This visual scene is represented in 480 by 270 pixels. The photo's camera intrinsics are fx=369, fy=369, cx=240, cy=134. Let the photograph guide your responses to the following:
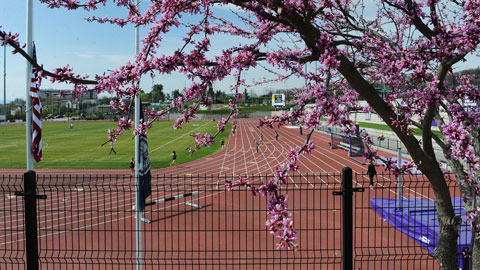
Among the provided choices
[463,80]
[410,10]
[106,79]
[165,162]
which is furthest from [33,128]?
[165,162]

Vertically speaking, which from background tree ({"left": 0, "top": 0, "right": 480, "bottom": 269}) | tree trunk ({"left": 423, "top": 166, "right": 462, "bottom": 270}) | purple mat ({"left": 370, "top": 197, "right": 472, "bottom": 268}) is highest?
background tree ({"left": 0, "top": 0, "right": 480, "bottom": 269})

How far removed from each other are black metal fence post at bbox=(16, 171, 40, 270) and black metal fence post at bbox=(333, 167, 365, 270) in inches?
122

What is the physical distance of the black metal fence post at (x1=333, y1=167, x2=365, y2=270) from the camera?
363 cm

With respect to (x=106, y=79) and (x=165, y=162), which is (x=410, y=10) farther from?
(x=165, y=162)

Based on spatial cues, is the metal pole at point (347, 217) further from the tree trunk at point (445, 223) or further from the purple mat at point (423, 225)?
the tree trunk at point (445, 223)

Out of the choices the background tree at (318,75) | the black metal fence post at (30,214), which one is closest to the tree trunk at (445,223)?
the background tree at (318,75)

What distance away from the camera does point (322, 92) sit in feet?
11.1

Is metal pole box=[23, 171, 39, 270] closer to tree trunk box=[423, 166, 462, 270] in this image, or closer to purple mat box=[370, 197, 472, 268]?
purple mat box=[370, 197, 472, 268]

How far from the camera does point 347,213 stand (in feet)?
12.1

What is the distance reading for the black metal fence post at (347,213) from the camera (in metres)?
3.63

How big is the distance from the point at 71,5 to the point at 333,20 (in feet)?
11.6

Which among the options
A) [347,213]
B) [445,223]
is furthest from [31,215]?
[445,223]

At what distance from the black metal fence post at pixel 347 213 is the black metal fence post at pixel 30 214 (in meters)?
3.09


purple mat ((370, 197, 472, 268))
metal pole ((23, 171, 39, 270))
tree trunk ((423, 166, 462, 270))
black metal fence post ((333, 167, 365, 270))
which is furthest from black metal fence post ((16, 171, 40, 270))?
tree trunk ((423, 166, 462, 270))
